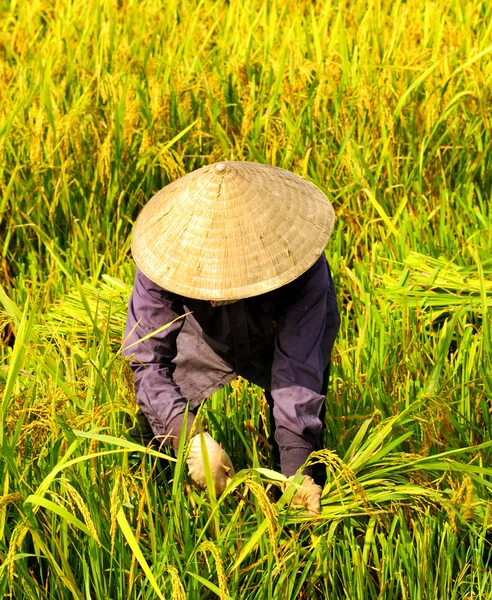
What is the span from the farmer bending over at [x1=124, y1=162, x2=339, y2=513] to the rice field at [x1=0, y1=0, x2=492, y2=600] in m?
0.08

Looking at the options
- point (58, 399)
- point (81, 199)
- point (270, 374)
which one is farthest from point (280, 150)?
point (58, 399)

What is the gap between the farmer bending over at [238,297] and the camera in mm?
1648

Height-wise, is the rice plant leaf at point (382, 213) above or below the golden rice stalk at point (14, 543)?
below

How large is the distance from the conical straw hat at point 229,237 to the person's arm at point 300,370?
143 millimetres

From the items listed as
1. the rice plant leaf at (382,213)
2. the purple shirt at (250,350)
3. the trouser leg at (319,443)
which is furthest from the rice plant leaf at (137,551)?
the rice plant leaf at (382,213)

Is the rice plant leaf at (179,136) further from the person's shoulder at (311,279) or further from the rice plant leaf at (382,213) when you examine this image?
the person's shoulder at (311,279)

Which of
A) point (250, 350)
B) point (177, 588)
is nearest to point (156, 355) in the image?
point (250, 350)

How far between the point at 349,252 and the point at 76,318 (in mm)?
951

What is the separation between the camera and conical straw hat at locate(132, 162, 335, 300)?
1.64 metres

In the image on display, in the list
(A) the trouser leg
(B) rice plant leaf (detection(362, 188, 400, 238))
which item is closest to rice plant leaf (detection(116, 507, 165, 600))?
(A) the trouser leg

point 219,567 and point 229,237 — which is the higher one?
point 229,237

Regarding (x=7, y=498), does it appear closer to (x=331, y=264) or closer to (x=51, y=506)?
(x=51, y=506)

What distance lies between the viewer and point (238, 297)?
1.63 m

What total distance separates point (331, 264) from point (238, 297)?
1129 mm
